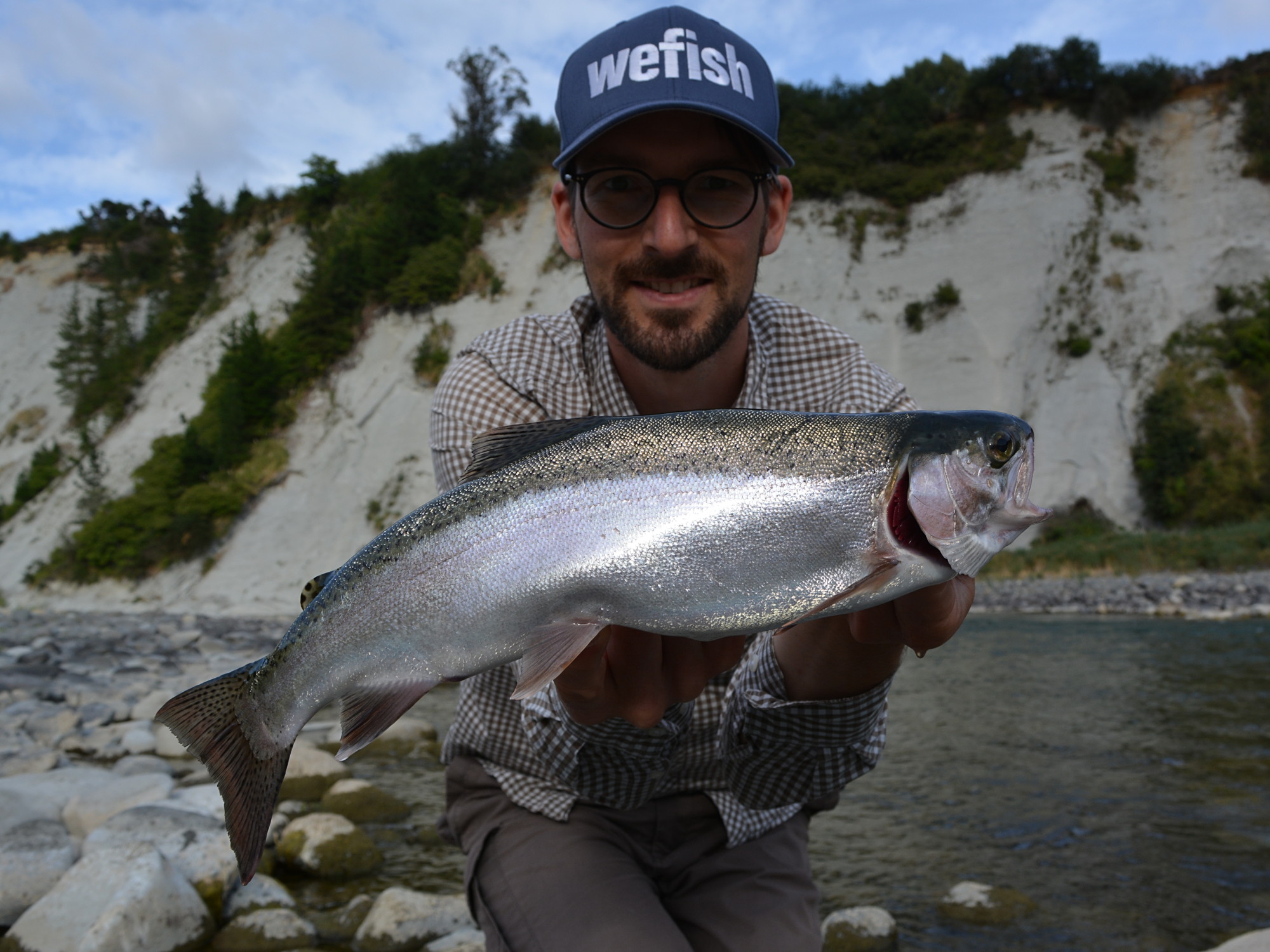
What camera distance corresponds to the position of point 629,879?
2.56 metres

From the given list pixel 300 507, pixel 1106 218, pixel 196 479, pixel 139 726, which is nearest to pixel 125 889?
pixel 139 726

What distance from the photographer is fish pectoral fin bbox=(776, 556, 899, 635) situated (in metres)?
1.63

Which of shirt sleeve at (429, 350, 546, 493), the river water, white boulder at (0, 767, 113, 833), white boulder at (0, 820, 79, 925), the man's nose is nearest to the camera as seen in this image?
the man's nose

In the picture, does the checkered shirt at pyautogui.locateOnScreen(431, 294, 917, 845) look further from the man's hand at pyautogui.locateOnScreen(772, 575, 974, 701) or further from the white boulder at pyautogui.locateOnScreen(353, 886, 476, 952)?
the white boulder at pyautogui.locateOnScreen(353, 886, 476, 952)

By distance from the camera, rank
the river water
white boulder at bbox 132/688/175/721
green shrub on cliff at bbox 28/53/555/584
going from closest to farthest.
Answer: the river water, white boulder at bbox 132/688/175/721, green shrub on cliff at bbox 28/53/555/584

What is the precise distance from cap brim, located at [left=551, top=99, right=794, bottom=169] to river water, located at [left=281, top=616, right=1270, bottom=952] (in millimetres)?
3605

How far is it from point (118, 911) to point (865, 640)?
342 centimetres

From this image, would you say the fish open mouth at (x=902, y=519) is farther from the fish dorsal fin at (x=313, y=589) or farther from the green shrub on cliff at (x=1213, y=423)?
the green shrub on cliff at (x=1213, y=423)

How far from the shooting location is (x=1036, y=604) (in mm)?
17750

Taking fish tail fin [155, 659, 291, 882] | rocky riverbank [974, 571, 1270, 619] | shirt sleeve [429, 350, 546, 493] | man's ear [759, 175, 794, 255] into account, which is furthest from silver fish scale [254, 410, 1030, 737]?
rocky riverbank [974, 571, 1270, 619]

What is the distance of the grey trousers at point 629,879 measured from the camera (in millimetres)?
2428

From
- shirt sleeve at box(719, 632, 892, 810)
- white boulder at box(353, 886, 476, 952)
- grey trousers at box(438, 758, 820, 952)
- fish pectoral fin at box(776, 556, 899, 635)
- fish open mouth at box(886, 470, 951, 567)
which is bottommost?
white boulder at box(353, 886, 476, 952)

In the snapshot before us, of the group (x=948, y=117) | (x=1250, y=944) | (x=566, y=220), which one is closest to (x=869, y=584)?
(x=566, y=220)

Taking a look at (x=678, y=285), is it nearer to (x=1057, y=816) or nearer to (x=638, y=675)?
(x=638, y=675)
